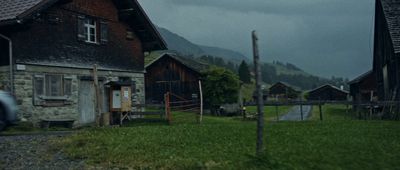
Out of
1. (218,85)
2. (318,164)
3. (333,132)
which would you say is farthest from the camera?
(218,85)

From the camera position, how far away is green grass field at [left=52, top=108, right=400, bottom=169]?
9.03m

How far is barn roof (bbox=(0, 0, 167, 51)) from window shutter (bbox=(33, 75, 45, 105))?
2838mm

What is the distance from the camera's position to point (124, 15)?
25.8 meters

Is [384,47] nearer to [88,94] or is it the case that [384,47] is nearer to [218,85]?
[218,85]

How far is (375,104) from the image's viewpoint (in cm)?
2341

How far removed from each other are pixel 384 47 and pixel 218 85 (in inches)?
538

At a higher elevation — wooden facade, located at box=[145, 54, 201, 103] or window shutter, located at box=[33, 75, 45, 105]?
wooden facade, located at box=[145, 54, 201, 103]

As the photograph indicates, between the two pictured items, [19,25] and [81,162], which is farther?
[19,25]

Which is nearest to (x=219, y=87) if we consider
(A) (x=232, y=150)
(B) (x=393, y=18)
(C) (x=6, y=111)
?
(B) (x=393, y=18)

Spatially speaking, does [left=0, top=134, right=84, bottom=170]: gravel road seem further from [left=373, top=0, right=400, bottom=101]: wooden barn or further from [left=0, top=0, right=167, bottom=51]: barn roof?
[left=373, top=0, right=400, bottom=101]: wooden barn

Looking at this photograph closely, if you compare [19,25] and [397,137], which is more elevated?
[19,25]

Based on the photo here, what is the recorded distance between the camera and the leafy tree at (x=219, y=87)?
39.1 meters

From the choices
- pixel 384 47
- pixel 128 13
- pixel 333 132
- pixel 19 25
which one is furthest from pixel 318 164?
pixel 384 47

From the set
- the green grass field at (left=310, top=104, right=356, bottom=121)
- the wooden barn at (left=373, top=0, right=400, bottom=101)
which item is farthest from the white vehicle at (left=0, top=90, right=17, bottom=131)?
the wooden barn at (left=373, top=0, right=400, bottom=101)
